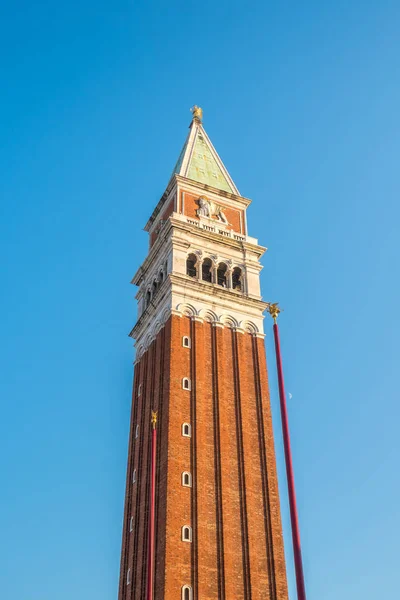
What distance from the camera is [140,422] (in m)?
52.8

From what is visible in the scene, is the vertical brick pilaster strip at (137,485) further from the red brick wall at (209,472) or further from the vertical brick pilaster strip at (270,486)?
the vertical brick pilaster strip at (270,486)

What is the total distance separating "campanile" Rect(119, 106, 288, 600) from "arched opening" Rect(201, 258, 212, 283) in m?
0.09

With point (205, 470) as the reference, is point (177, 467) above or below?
below

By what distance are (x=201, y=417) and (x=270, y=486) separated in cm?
668

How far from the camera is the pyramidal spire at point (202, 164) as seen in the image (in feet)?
213

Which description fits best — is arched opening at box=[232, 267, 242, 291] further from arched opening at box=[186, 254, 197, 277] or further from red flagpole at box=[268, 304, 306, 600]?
red flagpole at box=[268, 304, 306, 600]

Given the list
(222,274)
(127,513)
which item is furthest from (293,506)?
(222,274)

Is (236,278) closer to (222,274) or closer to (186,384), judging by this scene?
(222,274)

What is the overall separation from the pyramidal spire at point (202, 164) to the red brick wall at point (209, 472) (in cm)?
1813

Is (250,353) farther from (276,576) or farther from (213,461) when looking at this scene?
(276,576)

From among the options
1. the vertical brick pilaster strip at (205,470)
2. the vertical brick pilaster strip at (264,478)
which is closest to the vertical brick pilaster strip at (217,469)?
the vertical brick pilaster strip at (205,470)

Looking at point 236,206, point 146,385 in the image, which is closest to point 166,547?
point 146,385

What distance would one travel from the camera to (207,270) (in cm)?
5731

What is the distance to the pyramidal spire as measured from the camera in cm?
6483
